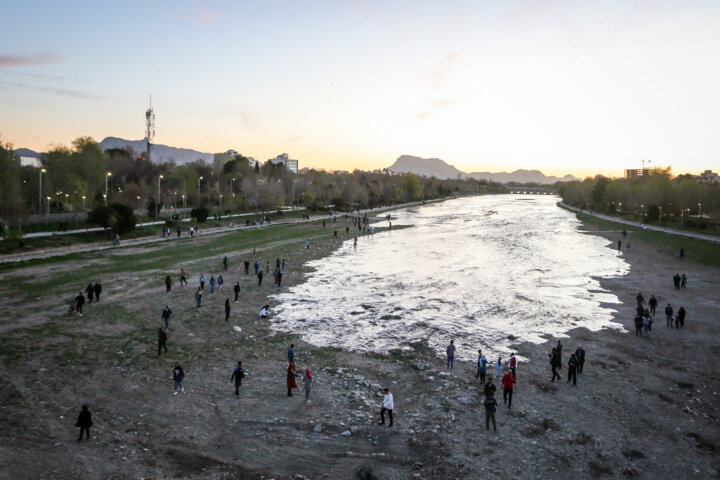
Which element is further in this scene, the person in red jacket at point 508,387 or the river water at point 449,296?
the river water at point 449,296

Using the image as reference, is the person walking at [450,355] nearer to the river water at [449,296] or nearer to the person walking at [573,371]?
the river water at [449,296]

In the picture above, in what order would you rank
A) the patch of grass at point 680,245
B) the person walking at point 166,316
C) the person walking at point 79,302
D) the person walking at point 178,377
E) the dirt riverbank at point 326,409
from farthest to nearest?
the patch of grass at point 680,245, the person walking at point 79,302, the person walking at point 166,316, the person walking at point 178,377, the dirt riverbank at point 326,409

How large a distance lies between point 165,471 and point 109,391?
5.70 m

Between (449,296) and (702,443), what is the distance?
18860 millimetres

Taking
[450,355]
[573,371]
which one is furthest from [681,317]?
[450,355]

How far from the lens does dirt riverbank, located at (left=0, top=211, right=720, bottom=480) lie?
36.5 ft

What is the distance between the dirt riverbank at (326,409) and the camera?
11125 millimetres

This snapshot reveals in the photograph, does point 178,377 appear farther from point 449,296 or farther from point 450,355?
point 449,296

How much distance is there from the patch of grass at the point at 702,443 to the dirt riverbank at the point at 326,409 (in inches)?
2.2

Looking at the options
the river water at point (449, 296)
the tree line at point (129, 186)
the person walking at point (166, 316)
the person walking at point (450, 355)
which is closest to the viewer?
the person walking at point (450, 355)

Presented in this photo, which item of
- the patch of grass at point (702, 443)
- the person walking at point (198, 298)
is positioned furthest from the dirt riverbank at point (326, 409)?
the person walking at point (198, 298)

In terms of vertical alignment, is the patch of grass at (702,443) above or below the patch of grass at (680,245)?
below

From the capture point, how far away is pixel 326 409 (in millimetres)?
14164

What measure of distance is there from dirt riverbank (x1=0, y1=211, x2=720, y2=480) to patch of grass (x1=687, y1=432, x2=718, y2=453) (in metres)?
0.06
